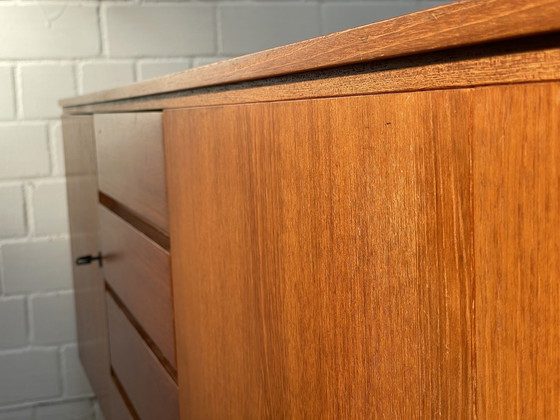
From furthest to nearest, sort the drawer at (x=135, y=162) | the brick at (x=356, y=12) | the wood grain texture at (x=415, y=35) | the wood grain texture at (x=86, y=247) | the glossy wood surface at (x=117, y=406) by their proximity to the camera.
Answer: the brick at (x=356, y=12) < the wood grain texture at (x=86, y=247) < the glossy wood surface at (x=117, y=406) < the drawer at (x=135, y=162) < the wood grain texture at (x=415, y=35)

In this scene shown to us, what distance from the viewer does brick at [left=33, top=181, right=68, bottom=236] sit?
217 cm

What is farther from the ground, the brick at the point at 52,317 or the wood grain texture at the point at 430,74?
the wood grain texture at the point at 430,74

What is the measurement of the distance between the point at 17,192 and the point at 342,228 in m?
1.80

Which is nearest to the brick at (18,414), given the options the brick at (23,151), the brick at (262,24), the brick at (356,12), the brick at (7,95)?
the brick at (23,151)

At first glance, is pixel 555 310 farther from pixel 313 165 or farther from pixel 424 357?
pixel 313 165

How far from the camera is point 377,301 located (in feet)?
1.56

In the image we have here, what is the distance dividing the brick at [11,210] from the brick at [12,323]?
0.18 meters

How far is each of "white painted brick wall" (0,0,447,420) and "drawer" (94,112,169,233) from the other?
2.39ft

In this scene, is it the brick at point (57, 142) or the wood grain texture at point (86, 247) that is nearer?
the wood grain texture at point (86, 247)

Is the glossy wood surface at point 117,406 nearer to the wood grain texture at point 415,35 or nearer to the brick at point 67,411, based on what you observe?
the brick at point 67,411

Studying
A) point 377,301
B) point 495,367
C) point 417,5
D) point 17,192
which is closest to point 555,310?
point 495,367

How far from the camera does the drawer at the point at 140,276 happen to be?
40.5 inches

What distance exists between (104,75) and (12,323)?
2.30ft

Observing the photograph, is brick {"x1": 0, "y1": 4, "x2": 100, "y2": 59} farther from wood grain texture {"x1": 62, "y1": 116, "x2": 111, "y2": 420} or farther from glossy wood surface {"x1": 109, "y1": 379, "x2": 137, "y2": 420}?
glossy wood surface {"x1": 109, "y1": 379, "x2": 137, "y2": 420}
